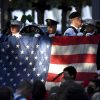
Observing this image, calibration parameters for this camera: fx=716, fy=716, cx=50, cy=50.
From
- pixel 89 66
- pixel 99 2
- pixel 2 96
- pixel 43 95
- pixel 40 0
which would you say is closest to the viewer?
pixel 2 96

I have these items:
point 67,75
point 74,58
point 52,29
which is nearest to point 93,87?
point 67,75

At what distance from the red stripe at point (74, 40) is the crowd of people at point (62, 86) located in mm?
215

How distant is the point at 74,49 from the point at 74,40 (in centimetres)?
19

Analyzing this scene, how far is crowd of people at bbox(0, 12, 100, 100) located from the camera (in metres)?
7.62

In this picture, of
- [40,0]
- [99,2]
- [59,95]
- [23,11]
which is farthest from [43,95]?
[23,11]

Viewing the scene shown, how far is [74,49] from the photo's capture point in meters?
13.2

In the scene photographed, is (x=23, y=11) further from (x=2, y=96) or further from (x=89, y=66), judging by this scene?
(x=2, y=96)

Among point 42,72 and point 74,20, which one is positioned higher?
point 74,20

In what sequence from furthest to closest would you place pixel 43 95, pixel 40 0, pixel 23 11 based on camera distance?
pixel 23 11 < pixel 40 0 < pixel 43 95

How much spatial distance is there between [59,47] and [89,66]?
0.71 metres

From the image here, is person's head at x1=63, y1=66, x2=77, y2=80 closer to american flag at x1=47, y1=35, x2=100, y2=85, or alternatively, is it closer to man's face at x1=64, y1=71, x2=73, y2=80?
man's face at x1=64, y1=71, x2=73, y2=80

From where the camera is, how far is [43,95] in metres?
8.86

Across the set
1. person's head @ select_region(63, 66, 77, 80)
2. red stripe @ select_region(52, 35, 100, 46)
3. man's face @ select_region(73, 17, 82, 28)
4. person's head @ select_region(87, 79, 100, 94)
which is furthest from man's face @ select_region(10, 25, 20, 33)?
person's head @ select_region(87, 79, 100, 94)

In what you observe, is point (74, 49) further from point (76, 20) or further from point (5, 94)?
point (5, 94)
